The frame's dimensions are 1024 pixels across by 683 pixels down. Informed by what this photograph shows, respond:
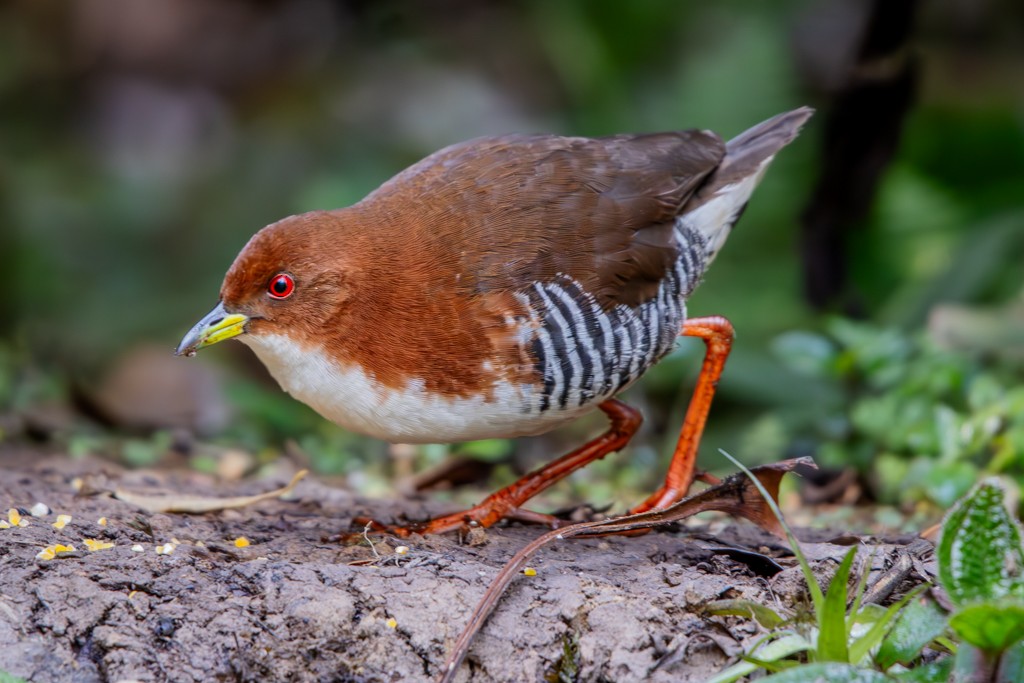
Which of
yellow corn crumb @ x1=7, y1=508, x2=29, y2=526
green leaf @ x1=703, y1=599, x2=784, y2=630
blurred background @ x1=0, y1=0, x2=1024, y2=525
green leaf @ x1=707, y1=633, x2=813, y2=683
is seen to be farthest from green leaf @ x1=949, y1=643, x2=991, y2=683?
yellow corn crumb @ x1=7, y1=508, x2=29, y2=526

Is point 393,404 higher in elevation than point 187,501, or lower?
higher

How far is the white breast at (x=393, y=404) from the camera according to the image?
3672mm

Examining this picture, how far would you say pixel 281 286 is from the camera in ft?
12.2

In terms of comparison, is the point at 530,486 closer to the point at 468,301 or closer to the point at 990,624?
the point at 468,301

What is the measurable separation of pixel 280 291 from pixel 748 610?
1758mm

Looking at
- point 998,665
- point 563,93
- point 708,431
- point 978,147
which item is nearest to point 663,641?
point 998,665

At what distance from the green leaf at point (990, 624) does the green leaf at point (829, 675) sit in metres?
0.20

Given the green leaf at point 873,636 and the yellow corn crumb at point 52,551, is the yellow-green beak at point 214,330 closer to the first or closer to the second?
the yellow corn crumb at point 52,551

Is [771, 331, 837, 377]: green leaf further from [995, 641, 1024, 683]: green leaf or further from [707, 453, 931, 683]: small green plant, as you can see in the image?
[995, 641, 1024, 683]: green leaf

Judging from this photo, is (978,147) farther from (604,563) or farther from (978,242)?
(604,563)

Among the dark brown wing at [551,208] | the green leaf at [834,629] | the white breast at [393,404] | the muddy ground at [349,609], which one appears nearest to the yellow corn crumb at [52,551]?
the muddy ground at [349,609]

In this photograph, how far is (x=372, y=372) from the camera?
369cm

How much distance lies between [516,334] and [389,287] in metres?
0.45

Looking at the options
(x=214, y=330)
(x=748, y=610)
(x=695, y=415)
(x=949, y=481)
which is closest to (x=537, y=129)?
(x=695, y=415)
